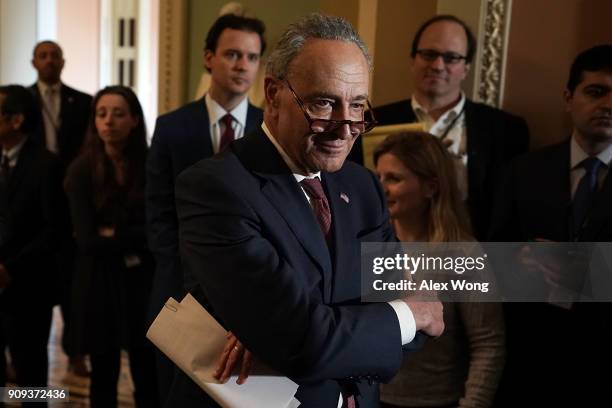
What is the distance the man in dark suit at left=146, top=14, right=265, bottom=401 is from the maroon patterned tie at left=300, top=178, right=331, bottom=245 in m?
1.05

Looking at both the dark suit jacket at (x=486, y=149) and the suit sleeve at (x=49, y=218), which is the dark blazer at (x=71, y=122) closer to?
the suit sleeve at (x=49, y=218)

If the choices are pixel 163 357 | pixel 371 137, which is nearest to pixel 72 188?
pixel 163 357

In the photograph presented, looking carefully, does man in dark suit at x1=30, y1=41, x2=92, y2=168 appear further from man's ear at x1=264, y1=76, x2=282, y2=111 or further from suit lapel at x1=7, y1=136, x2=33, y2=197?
man's ear at x1=264, y1=76, x2=282, y2=111

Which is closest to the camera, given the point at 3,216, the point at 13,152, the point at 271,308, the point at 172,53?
the point at 271,308

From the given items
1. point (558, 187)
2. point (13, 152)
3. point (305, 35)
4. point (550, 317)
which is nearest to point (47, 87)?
point (13, 152)

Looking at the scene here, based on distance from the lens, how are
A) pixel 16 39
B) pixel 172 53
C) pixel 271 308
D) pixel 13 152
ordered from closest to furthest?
pixel 271 308 < pixel 13 152 < pixel 172 53 < pixel 16 39

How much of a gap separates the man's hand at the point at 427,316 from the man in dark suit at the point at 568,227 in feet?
2.70

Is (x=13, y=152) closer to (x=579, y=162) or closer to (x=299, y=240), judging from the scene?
(x=299, y=240)

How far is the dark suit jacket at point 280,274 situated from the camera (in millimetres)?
1172

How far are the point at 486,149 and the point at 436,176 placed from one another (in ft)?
1.84

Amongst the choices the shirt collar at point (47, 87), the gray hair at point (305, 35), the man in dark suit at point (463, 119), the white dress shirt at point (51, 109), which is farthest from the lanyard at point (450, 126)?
the shirt collar at point (47, 87)

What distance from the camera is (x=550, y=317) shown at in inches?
81.3

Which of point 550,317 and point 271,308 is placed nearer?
point 271,308

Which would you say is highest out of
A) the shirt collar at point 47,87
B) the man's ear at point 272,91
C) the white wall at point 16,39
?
the white wall at point 16,39
